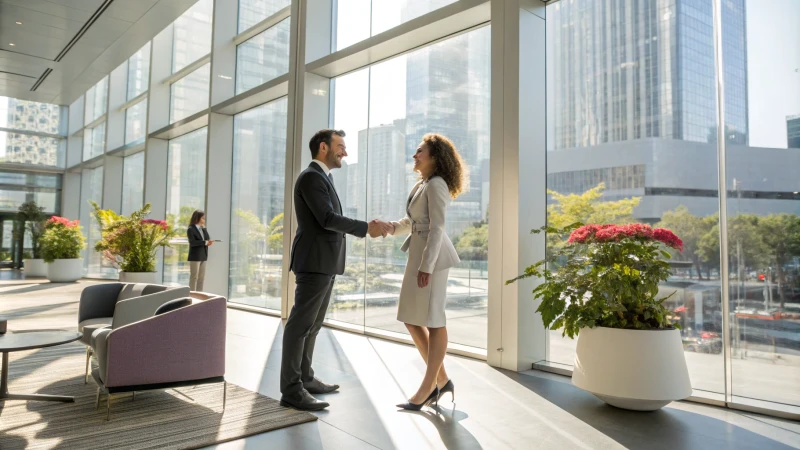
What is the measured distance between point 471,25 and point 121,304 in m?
4.18

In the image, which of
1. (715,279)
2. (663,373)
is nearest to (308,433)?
(663,373)

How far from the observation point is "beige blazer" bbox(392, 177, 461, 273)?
3174mm

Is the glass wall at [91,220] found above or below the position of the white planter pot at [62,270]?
above

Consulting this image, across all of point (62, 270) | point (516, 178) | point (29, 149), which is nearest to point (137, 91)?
point (62, 270)

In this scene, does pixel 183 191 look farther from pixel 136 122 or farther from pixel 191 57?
pixel 136 122

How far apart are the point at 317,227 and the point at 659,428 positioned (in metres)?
2.34

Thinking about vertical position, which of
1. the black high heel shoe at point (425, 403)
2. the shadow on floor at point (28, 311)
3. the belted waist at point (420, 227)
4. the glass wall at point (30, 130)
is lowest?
the shadow on floor at point (28, 311)

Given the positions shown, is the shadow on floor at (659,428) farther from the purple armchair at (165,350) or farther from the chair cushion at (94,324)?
the chair cushion at (94,324)

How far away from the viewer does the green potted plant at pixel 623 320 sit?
3.14 m

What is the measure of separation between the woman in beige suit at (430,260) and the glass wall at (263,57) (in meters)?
5.65

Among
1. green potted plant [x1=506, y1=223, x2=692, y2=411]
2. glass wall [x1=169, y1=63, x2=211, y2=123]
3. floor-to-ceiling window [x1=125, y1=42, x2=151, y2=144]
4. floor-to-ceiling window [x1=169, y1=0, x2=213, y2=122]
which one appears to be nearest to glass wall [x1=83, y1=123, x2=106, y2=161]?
floor-to-ceiling window [x1=125, y1=42, x2=151, y2=144]

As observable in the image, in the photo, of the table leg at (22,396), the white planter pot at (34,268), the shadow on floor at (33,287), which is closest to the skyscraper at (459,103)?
the table leg at (22,396)

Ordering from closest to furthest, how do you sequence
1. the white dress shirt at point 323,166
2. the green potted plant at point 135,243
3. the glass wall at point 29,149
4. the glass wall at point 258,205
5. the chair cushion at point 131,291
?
the white dress shirt at point 323,166 → the chair cushion at point 131,291 → the glass wall at point 258,205 → the green potted plant at point 135,243 → the glass wall at point 29,149

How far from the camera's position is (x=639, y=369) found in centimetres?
315
